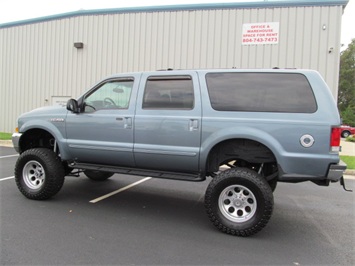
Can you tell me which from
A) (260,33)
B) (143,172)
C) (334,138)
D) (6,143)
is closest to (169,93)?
(143,172)

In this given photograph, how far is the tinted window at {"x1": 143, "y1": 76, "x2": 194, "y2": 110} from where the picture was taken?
14.6ft

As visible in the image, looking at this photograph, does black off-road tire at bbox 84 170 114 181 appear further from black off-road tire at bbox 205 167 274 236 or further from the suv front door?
black off-road tire at bbox 205 167 274 236

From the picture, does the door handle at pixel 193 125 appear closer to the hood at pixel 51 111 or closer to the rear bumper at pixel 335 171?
the rear bumper at pixel 335 171

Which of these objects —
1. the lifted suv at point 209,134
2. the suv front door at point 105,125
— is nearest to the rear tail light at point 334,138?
the lifted suv at point 209,134

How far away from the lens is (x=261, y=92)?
4090 mm

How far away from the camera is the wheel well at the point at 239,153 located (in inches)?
165

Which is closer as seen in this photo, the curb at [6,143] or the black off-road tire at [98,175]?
the black off-road tire at [98,175]

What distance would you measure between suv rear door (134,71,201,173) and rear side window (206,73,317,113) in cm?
31

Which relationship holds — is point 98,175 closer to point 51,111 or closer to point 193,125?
point 51,111

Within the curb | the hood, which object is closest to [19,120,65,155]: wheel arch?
the hood

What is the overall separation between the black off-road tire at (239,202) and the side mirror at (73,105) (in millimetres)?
A: 2390

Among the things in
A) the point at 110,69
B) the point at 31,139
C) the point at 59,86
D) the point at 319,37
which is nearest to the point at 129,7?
the point at 110,69

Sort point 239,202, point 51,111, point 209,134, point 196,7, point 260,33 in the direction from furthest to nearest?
point 196,7, point 260,33, point 51,111, point 209,134, point 239,202

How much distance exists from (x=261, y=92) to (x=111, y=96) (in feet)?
7.47
